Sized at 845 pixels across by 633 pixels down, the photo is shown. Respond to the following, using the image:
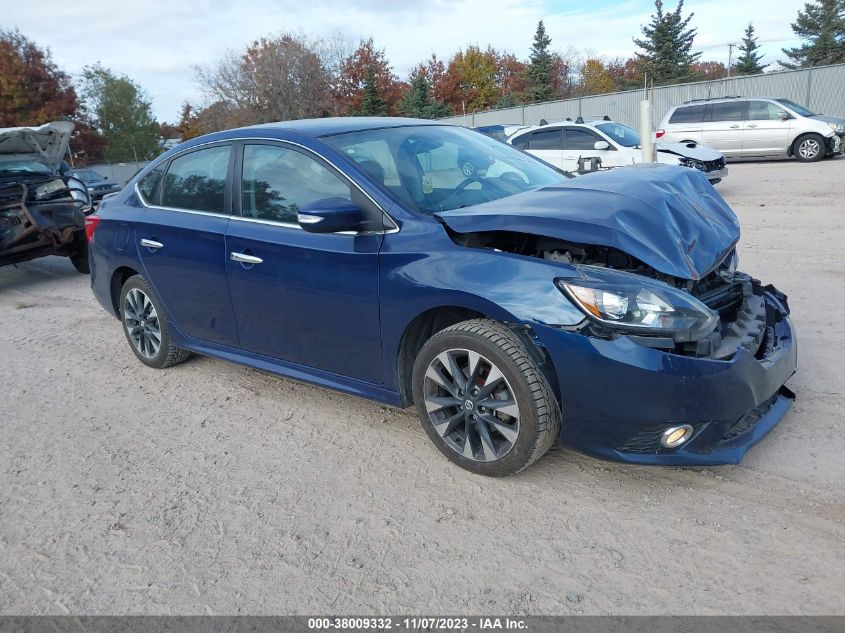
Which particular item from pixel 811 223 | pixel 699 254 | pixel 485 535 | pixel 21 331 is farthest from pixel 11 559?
pixel 811 223

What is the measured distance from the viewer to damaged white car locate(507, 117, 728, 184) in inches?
517

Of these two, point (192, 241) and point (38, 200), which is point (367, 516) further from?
point (38, 200)

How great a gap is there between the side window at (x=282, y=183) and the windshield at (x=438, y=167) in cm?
18

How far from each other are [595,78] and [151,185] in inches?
2357

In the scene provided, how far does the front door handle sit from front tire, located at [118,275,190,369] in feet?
3.58

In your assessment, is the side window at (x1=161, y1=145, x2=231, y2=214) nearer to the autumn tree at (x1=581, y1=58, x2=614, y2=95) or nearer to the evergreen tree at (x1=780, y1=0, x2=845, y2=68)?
the evergreen tree at (x1=780, y1=0, x2=845, y2=68)

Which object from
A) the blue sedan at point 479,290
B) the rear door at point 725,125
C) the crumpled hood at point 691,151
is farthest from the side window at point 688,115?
the blue sedan at point 479,290

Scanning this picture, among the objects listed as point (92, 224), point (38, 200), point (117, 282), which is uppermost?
point (38, 200)

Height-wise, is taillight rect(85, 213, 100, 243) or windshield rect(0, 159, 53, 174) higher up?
→ windshield rect(0, 159, 53, 174)

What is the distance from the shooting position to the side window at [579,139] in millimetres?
14031

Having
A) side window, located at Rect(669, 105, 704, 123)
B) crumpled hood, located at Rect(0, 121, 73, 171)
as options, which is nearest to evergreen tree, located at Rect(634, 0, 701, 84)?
side window, located at Rect(669, 105, 704, 123)

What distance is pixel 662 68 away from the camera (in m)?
50.1

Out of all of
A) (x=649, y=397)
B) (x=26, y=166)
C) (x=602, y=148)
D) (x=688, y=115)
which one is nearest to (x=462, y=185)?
(x=649, y=397)

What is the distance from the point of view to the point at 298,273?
377 cm
